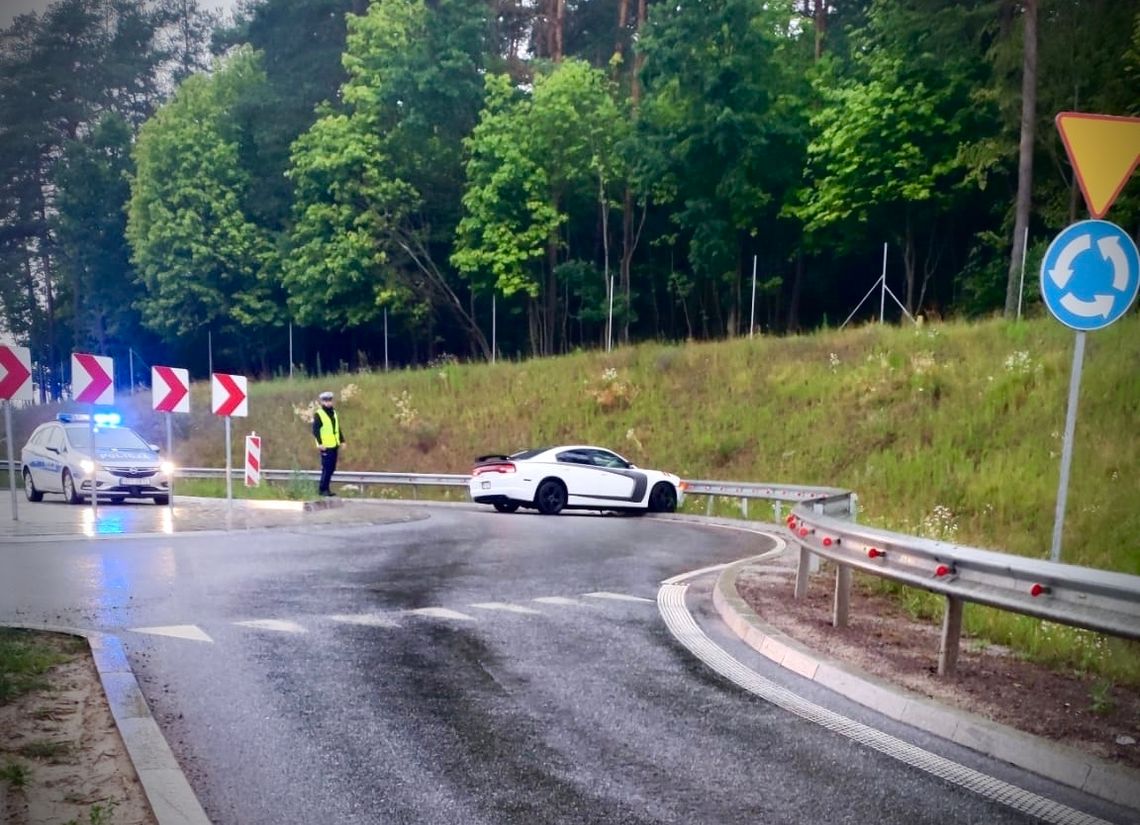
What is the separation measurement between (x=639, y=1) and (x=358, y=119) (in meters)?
12.8

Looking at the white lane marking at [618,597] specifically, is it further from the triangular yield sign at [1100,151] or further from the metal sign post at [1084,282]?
the triangular yield sign at [1100,151]

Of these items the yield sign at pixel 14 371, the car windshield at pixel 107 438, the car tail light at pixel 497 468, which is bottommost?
the car tail light at pixel 497 468

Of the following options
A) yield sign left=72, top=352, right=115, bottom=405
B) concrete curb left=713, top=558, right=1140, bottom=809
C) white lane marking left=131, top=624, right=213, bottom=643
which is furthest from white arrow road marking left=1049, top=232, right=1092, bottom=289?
yield sign left=72, top=352, right=115, bottom=405

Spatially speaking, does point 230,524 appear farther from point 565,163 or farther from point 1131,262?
point 565,163

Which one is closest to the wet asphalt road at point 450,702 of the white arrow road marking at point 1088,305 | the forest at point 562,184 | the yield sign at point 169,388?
the white arrow road marking at point 1088,305

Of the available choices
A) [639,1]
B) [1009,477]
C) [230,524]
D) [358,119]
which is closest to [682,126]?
[639,1]

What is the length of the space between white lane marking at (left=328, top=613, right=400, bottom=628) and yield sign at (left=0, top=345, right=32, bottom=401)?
27.0 ft

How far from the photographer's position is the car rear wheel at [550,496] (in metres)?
19.6

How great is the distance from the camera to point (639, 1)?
40.9m

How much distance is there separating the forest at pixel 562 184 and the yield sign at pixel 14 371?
21.4 ft

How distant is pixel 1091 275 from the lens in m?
7.31

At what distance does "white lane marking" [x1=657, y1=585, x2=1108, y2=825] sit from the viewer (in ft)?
14.4

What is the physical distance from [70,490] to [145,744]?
694 inches

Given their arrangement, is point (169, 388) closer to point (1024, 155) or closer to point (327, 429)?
point (327, 429)
